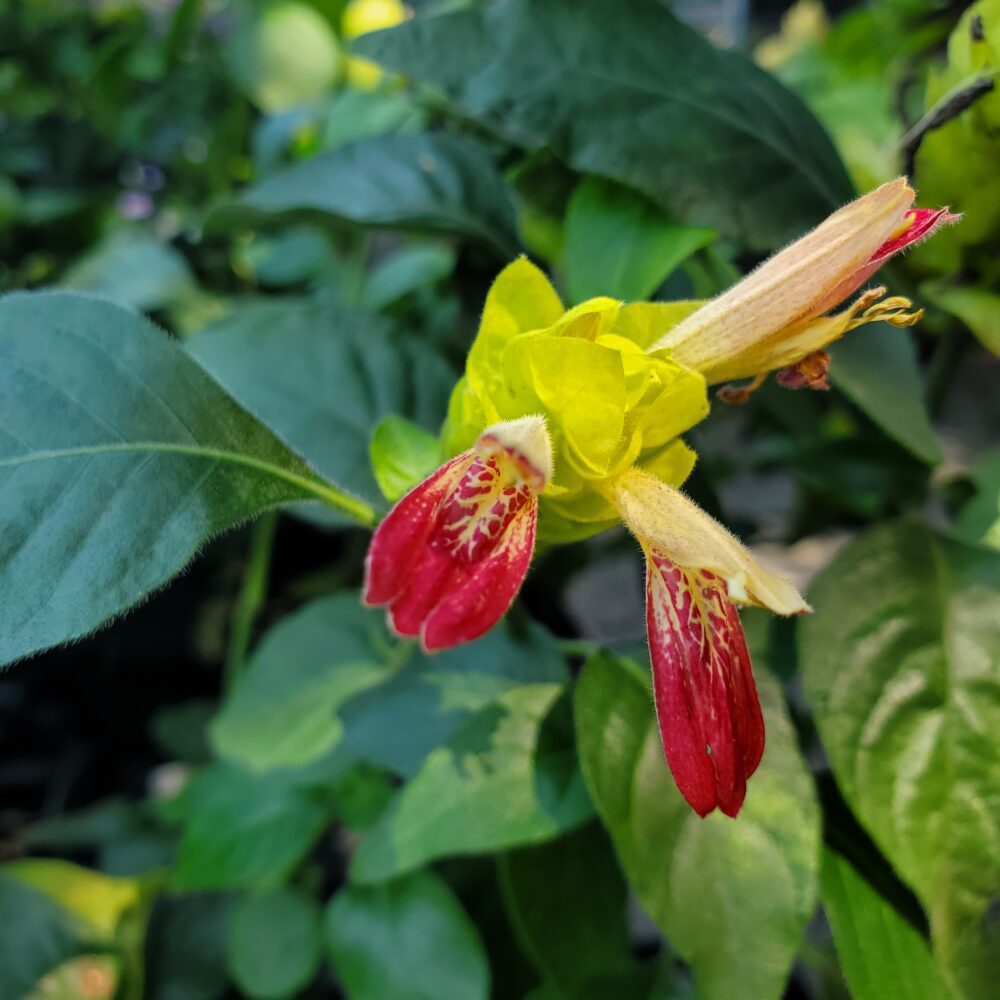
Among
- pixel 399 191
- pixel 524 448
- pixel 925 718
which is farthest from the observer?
pixel 399 191

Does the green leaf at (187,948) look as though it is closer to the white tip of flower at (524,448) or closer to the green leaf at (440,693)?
the green leaf at (440,693)

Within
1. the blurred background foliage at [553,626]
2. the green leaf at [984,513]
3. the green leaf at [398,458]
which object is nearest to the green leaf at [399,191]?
the blurred background foliage at [553,626]

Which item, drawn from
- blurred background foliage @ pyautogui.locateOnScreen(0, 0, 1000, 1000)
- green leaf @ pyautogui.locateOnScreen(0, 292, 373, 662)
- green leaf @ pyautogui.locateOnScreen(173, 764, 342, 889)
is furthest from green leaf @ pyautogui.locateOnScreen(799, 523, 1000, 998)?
green leaf @ pyautogui.locateOnScreen(173, 764, 342, 889)

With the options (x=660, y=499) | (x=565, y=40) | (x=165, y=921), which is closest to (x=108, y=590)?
(x=660, y=499)

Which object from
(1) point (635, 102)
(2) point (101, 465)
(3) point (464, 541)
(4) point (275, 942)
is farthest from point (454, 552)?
(4) point (275, 942)

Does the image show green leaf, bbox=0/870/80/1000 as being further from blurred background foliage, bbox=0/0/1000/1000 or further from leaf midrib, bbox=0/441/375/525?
leaf midrib, bbox=0/441/375/525

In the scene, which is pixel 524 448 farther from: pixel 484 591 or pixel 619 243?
pixel 619 243

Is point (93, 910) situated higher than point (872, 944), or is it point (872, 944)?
point (872, 944)
